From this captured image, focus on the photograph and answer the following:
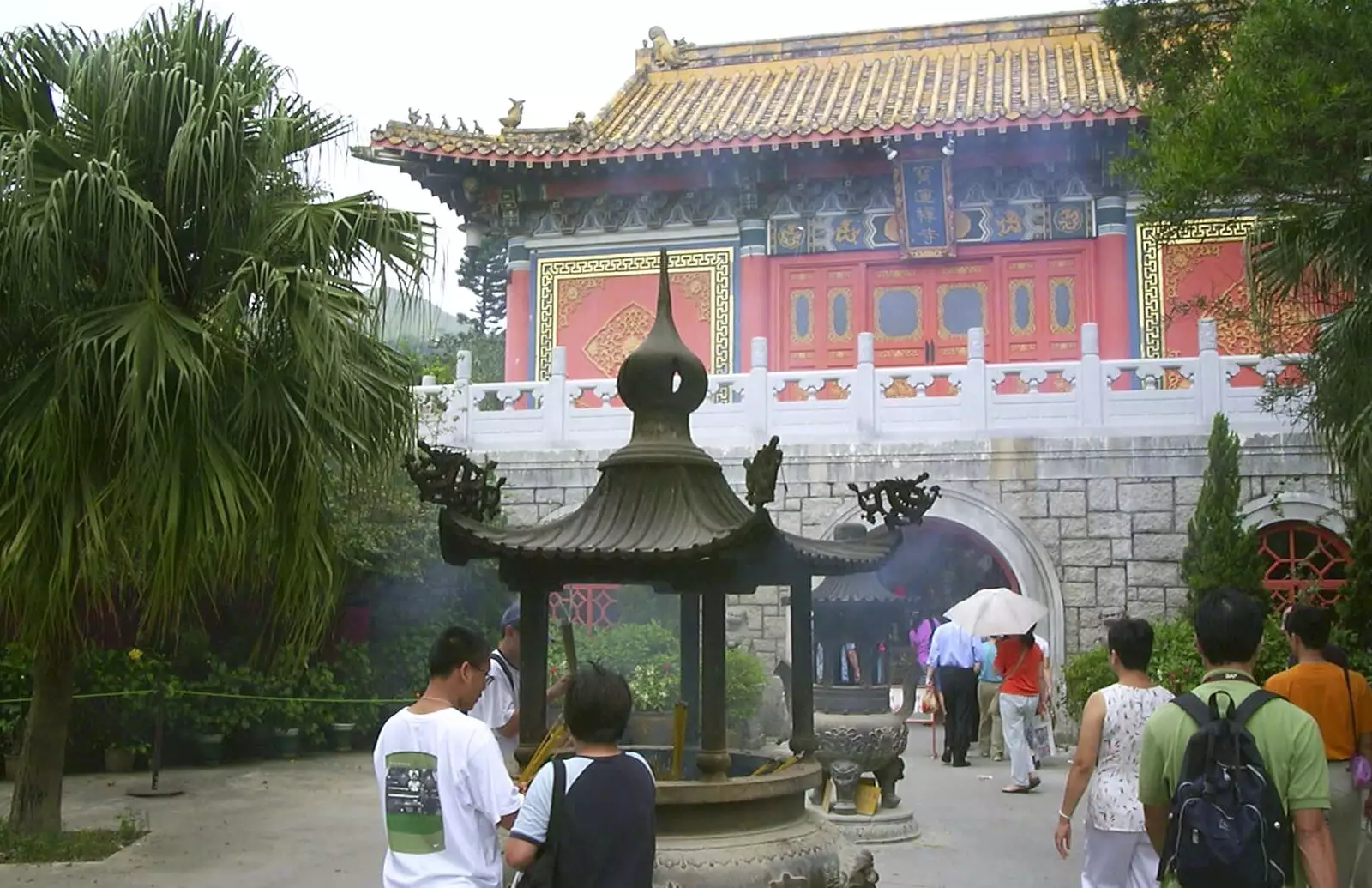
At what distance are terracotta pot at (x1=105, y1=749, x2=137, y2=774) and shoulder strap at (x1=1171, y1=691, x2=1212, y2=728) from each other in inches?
385

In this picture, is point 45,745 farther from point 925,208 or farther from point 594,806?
point 925,208

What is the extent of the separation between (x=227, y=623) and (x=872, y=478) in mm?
6271

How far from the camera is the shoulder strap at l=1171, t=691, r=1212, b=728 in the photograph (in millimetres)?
3217

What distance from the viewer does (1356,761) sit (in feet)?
Answer: 15.6

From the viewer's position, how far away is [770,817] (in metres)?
4.71

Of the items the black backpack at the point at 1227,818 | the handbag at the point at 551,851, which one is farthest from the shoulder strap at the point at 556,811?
the black backpack at the point at 1227,818

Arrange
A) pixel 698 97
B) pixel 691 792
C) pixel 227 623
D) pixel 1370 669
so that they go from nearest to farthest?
pixel 691 792 < pixel 1370 669 < pixel 227 623 < pixel 698 97

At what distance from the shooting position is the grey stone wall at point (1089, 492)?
Answer: 12305 mm

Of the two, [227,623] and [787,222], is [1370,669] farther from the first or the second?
[227,623]

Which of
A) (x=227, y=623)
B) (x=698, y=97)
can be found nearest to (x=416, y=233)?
(x=227, y=623)

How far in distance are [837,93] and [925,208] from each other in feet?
11.6

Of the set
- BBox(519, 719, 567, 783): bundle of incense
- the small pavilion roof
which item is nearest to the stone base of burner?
the small pavilion roof

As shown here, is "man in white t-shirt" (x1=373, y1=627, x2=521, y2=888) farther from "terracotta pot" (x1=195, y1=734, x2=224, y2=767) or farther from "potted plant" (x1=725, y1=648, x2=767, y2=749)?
"terracotta pot" (x1=195, y1=734, x2=224, y2=767)

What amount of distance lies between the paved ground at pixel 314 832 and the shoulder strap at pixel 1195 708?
3904 mm
